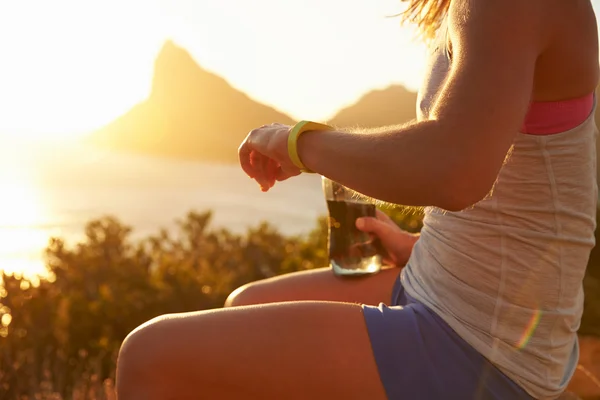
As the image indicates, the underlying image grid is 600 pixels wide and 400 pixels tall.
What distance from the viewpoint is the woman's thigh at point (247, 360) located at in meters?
1.49

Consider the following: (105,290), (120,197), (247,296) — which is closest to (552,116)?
(247,296)

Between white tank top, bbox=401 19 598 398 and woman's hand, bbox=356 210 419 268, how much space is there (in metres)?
0.74

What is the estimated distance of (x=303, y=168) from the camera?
161 centimetres

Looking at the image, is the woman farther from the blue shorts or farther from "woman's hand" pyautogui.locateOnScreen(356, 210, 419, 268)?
"woman's hand" pyautogui.locateOnScreen(356, 210, 419, 268)

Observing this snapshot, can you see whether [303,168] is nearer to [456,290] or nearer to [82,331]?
[456,290]

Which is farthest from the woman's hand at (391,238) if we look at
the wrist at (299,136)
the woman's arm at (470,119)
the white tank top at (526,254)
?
the woman's arm at (470,119)

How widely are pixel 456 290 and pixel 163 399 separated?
0.76m

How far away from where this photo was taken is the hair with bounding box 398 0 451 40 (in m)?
2.15

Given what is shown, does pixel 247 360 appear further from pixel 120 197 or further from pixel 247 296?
pixel 120 197

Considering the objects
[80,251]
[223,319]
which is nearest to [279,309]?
[223,319]

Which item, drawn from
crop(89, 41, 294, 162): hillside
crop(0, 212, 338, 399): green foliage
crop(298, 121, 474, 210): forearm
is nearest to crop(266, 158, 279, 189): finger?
crop(298, 121, 474, 210): forearm

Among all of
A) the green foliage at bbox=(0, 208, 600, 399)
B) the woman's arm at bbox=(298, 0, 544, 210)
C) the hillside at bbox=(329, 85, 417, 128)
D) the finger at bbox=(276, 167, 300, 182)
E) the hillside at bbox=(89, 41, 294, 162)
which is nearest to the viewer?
the woman's arm at bbox=(298, 0, 544, 210)

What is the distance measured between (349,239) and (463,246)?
82cm

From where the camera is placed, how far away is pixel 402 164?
135 centimetres
